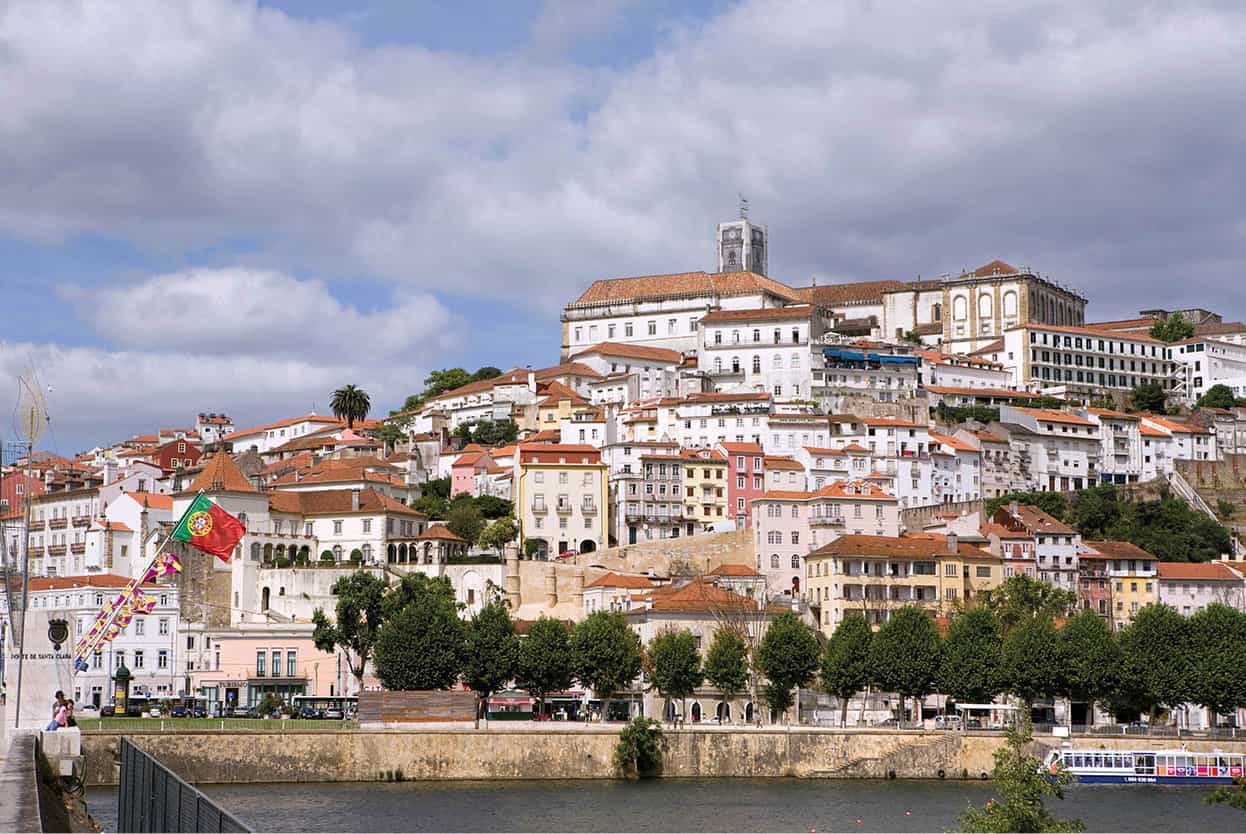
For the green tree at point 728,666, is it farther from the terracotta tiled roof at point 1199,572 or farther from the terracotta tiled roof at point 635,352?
the terracotta tiled roof at point 635,352

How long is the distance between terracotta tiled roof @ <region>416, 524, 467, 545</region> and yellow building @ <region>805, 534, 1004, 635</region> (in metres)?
20.0

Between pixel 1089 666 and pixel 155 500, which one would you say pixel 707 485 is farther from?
pixel 1089 666

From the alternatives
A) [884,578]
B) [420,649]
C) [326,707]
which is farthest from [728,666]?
[326,707]

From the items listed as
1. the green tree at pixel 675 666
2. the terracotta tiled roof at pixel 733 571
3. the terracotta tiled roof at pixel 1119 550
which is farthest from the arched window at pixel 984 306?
the green tree at pixel 675 666

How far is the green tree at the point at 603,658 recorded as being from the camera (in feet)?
217

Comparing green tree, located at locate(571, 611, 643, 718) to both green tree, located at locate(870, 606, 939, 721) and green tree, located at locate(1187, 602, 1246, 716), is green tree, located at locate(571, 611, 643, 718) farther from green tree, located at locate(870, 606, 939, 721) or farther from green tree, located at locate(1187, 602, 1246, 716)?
green tree, located at locate(1187, 602, 1246, 716)

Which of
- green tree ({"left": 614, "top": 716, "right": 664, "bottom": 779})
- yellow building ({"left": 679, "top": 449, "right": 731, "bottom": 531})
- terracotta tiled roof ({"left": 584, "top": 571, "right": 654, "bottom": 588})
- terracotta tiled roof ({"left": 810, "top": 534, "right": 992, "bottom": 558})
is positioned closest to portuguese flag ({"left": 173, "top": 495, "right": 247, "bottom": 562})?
green tree ({"left": 614, "top": 716, "right": 664, "bottom": 779})

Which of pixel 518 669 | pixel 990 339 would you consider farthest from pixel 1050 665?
pixel 990 339

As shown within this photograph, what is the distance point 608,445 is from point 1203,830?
191 ft

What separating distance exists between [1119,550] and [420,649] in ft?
141

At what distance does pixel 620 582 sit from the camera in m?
83.2

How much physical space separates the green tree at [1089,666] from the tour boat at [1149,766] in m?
4.11

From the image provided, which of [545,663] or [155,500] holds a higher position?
[155,500]

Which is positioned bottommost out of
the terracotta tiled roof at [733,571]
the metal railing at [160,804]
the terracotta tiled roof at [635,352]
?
the metal railing at [160,804]
